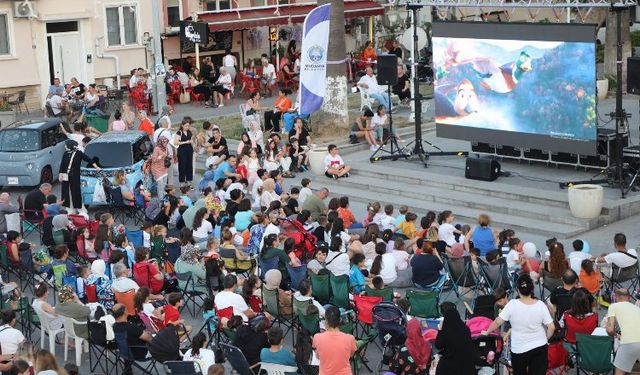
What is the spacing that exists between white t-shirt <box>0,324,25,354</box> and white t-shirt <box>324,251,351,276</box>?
15.4 feet

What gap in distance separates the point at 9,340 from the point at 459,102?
513 inches

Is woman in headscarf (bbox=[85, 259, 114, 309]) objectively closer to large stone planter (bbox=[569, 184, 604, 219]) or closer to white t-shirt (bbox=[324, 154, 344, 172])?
large stone planter (bbox=[569, 184, 604, 219])

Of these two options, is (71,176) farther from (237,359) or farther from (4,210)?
(237,359)

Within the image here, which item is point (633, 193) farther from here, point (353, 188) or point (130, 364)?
point (130, 364)

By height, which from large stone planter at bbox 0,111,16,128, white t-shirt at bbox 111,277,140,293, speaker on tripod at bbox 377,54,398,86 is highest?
speaker on tripod at bbox 377,54,398,86

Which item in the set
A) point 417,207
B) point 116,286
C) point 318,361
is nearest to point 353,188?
point 417,207

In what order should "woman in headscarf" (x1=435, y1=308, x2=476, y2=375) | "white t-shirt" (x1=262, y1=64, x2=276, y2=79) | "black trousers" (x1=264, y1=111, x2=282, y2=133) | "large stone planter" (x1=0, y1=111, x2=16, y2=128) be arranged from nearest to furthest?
"woman in headscarf" (x1=435, y1=308, x2=476, y2=375), "black trousers" (x1=264, y1=111, x2=282, y2=133), "large stone planter" (x1=0, y1=111, x2=16, y2=128), "white t-shirt" (x1=262, y1=64, x2=276, y2=79)

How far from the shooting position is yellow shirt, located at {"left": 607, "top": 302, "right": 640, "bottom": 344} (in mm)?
13930

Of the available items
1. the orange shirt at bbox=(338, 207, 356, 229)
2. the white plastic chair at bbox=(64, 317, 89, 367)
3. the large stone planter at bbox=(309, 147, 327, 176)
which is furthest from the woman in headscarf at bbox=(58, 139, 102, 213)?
the white plastic chair at bbox=(64, 317, 89, 367)

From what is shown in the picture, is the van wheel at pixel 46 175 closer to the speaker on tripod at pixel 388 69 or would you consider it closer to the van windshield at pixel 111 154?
the van windshield at pixel 111 154

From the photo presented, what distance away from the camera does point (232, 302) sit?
16.2 metres

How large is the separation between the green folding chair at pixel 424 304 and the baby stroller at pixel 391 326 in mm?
637

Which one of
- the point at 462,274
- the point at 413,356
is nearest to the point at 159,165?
the point at 462,274

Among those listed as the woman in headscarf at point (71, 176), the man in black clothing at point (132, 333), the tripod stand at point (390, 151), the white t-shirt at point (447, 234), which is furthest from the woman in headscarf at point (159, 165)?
the man in black clothing at point (132, 333)
